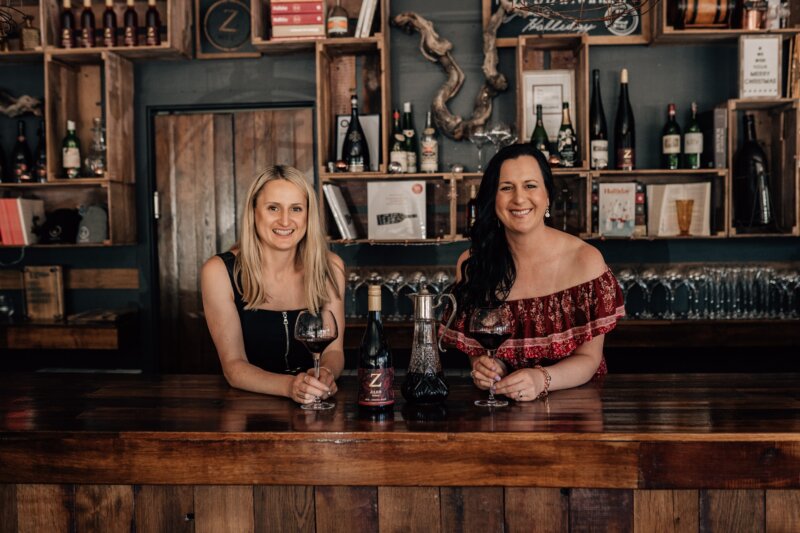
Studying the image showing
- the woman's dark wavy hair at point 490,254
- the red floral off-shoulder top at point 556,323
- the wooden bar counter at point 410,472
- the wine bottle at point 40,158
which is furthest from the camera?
the wine bottle at point 40,158

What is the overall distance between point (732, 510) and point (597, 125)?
8.93ft

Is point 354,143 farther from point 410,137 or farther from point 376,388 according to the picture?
point 376,388

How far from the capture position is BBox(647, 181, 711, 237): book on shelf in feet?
12.2

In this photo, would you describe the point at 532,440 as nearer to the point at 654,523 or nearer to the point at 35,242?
the point at 654,523

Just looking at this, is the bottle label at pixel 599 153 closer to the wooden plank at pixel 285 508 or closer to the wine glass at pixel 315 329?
the wine glass at pixel 315 329

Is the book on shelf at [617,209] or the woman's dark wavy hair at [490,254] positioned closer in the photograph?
the woman's dark wavy hair at [490,254]

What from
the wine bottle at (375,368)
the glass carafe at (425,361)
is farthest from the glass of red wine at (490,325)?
the wine bottle at (375,368)

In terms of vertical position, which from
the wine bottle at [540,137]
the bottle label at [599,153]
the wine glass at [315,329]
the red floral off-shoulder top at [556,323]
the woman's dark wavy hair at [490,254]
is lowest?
the red floral off-shoulder top at [556,323]

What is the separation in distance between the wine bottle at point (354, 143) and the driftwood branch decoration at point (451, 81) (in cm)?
41

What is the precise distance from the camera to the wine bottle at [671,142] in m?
3.74

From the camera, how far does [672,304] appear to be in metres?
3.94

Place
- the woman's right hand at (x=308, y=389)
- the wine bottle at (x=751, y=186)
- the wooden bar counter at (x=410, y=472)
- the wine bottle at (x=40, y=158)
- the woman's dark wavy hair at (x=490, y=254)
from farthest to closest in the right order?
the wine bottle at (x=40, y=158) → the wine bottle at (x=751, y=186) → the woman's dark wavy hair at (x=490, y=254) → the woman's right hand at (x=308, y=389) → the wooden bar counter at (x=410, y=472)

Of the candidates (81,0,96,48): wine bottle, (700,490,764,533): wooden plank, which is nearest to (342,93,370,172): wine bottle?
(81,0,96,48): wine bottle

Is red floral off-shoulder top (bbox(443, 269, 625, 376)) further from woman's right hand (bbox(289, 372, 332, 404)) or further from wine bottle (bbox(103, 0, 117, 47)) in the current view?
wine bottle (bbox(103, 0, 117, 47))
